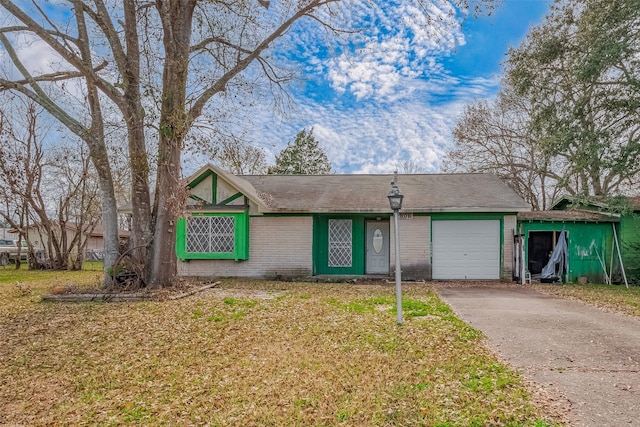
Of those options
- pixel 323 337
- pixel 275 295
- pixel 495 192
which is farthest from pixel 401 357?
pixel 495 192

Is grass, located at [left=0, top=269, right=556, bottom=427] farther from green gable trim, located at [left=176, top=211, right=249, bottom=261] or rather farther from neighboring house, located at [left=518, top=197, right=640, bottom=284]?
neighboring house, located at [left=518, top=197, right=640, bottom=284]

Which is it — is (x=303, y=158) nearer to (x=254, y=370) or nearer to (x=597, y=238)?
(x=597, y=238)

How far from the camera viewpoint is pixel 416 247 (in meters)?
13.7

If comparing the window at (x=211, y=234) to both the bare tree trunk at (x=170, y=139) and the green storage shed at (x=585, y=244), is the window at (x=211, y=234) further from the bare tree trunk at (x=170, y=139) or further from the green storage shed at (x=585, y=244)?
the green storage shed at (x=585, y=244)

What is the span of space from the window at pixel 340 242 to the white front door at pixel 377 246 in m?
0.71

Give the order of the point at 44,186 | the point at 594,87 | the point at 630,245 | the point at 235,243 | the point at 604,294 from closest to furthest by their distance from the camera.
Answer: the point at 604,294 < the point at 630,245 < the point at 594,87 < the point at 235,243 < the point at 44,186

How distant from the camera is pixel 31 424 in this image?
11.7 ft

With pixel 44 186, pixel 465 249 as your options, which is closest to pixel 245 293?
pixel 465 249

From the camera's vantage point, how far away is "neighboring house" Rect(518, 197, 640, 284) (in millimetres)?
13094

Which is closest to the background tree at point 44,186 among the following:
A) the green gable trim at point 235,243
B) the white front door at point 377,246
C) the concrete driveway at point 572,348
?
the green gable trim at point 235,243

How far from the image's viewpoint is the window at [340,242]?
14.6 m

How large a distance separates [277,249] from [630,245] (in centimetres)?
1123

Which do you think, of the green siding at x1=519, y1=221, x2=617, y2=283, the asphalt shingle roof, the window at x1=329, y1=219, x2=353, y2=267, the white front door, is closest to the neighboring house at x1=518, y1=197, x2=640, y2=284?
the green siding at x1=519, y1=221, x2=617, y2=283

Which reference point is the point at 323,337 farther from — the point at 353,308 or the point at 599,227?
the point at 599,227
